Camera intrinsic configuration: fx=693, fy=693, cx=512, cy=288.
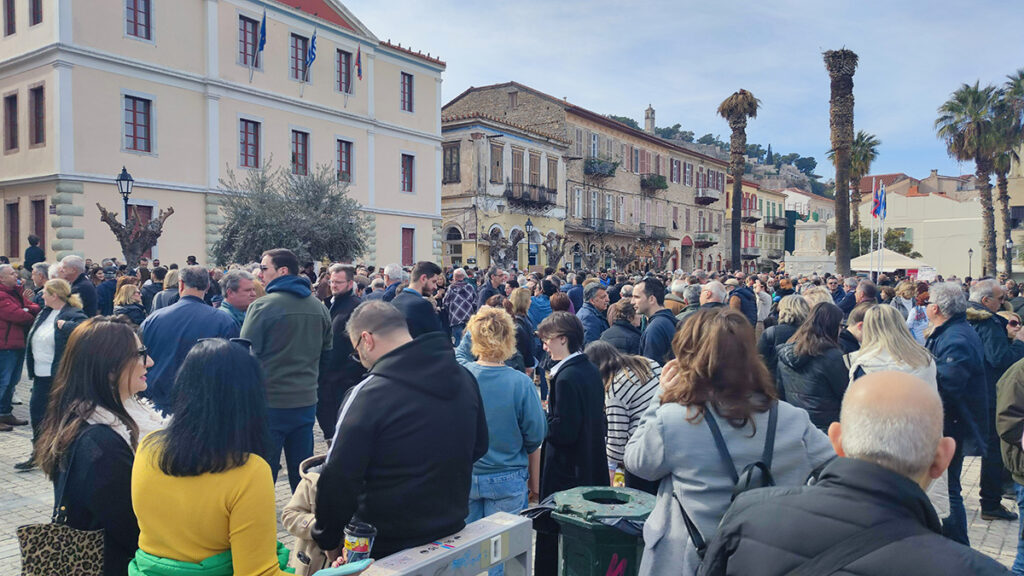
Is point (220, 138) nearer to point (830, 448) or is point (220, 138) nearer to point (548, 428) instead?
point (548, 428)

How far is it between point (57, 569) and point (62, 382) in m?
0.70

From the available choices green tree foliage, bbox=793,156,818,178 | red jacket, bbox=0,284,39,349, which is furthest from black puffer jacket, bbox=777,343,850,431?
green tree foliage, bbox=793,156,818,178

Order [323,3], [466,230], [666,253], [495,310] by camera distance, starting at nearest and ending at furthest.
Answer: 1. [495,310]
2. [323,3]
3. [466,230]
4. [666,253]

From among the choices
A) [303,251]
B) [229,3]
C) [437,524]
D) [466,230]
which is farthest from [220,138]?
[437,524]

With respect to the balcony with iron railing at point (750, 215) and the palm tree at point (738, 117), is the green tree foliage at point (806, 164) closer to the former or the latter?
the balcony with iron railing at point (750, 215)

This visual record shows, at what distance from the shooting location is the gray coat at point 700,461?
258 cm

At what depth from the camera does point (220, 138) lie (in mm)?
22312

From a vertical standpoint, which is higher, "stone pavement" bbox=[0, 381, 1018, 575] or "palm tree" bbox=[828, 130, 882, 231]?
"palm tree" bbox=[828, 130, 882, 231]

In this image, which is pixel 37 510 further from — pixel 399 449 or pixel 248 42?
pixel 248 42

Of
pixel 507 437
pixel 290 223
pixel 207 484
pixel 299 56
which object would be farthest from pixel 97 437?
pixel 299 56

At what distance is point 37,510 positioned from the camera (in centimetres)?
551

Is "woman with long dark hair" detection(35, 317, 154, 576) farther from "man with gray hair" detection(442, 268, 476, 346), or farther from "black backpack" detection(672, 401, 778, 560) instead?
"man with gray hair" detection(442, 268, 476, 346)

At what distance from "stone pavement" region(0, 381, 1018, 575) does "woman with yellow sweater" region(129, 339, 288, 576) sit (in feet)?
9.67

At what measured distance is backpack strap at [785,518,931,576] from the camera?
5.23ft
